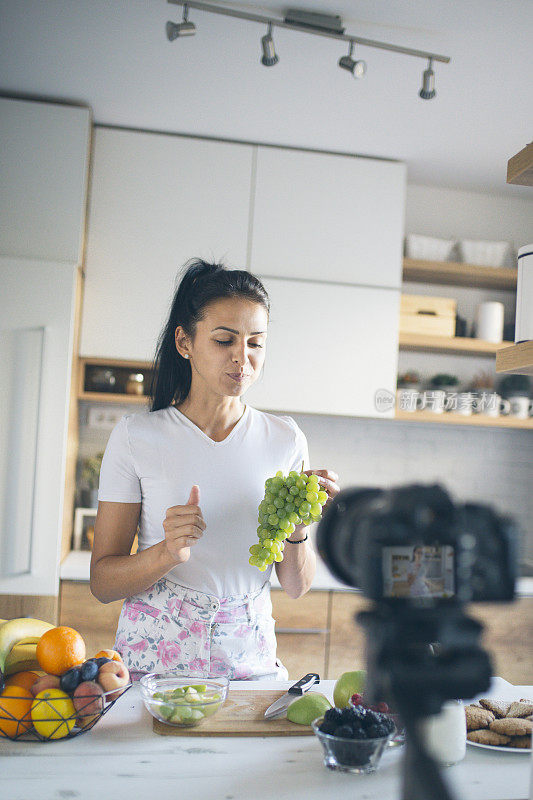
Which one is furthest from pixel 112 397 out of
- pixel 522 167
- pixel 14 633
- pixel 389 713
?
pixel 522 167

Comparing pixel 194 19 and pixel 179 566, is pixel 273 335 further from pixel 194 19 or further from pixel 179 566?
pixel 179 566

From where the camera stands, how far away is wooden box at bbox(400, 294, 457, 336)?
3.16m

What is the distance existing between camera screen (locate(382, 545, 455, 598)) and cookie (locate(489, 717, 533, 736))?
612 mm

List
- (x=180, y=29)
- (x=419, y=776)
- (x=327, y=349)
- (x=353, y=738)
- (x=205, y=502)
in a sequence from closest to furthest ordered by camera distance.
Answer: (x=419, y=776) → (x=353, y=738) → (x=205, y=502) → (x=180, y=29) → (x=327, y=349)

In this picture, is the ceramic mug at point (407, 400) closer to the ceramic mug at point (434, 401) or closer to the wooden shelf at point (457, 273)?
the ceramic mug at point (434, 401)

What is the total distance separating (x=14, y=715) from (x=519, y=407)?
2.74 metres

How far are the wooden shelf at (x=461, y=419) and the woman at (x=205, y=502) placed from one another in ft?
5.01

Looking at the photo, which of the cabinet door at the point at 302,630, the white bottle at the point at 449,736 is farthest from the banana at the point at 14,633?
the cabinet door at the point at 302,630

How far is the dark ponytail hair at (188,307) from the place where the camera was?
156cm

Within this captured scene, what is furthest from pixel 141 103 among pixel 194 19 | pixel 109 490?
→ pixel 109 490

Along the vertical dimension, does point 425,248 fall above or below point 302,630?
above

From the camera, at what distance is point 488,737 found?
1.07m

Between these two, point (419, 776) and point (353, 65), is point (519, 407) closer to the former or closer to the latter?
point (353, 65)

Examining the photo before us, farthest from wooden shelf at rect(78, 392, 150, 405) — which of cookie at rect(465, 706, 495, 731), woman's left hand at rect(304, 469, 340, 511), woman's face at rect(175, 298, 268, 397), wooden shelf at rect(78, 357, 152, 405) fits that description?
cookie at rect(465, 706, 495, 731)
